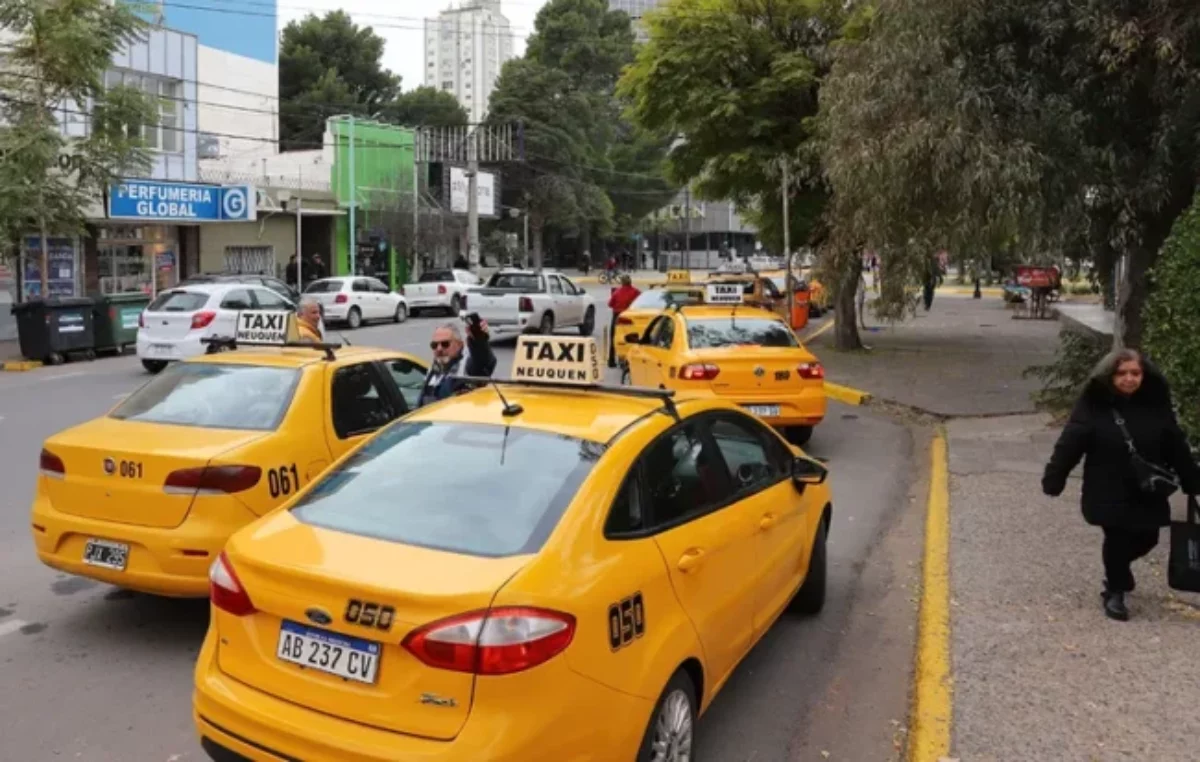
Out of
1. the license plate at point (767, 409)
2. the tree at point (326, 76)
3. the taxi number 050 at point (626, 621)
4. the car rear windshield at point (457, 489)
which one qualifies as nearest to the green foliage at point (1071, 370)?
the license plate at point (767, 409)

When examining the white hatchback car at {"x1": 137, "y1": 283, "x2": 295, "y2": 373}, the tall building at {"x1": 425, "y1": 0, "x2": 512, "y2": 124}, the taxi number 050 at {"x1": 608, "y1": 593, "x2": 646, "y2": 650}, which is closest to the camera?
the taxi number 050 at {"x1": 608, "y1": 593, "x2": 646, "y2": 650}

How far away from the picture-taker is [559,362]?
18.1ft

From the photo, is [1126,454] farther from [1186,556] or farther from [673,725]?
[673,725]

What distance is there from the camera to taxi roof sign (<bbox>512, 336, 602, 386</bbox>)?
216 inches

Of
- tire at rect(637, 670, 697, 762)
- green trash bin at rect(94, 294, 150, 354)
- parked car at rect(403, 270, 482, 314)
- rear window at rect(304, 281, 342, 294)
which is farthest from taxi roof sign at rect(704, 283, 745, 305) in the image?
parked car at rect(403, 270, 482, 314)

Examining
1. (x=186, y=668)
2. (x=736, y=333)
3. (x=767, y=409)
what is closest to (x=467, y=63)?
(x=736, y=333)

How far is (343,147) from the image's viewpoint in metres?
42.2

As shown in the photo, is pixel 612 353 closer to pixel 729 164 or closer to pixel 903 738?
pixel 729 164

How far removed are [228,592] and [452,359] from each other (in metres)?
4.54

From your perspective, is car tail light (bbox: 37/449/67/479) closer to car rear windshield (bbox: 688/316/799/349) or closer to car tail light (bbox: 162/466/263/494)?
car tail light (bbox: 162/466/263/494)

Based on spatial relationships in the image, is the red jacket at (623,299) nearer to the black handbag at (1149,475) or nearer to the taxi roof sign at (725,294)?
the taxi roof sign at (725,294)

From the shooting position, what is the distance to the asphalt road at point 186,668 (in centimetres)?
475

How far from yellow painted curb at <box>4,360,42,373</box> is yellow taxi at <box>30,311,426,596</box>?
15.0 m

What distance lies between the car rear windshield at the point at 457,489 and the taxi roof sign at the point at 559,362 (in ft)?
2.91
